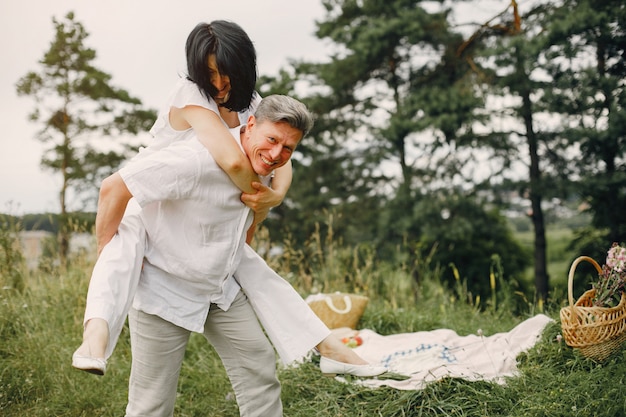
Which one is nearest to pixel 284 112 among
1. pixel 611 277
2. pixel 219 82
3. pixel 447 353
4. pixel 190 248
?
pixel 219 82

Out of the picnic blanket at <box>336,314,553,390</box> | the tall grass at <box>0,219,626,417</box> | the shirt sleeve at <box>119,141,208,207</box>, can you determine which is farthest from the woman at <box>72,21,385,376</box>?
the picnic blanket at <box>336,314,553,390</box>

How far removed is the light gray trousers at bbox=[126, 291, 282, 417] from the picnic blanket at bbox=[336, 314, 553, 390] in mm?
1104

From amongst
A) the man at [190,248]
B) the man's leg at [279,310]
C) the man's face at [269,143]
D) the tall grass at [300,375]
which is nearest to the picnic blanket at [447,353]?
the tall grass at [300,375]

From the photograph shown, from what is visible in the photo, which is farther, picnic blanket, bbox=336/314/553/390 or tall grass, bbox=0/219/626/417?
picnic blanket, bbox=336/314/553/390

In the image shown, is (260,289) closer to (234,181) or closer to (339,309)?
(234,181)

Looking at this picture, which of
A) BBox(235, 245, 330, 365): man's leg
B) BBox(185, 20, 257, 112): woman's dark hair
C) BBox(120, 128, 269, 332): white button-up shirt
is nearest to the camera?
BBox(120, 128, 269, 332): white button-up shirt

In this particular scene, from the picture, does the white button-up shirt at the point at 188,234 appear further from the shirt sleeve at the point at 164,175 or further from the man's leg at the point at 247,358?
the man's leg at the point at 247,358

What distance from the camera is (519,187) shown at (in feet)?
42.1

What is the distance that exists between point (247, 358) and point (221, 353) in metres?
0.14

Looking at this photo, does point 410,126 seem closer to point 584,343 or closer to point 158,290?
point 584,343

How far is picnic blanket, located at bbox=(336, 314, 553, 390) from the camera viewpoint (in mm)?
3508

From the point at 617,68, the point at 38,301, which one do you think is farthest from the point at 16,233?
the point at 617,68

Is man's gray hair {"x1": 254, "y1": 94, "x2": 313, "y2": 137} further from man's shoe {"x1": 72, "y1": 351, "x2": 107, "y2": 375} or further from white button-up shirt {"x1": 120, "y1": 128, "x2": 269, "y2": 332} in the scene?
man's shoe {"x1": 72, "y1": 351, "x2": 107, "y2": 375}

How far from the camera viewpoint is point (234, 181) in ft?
7.60
